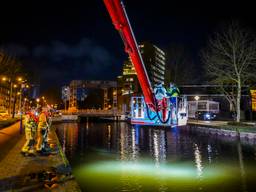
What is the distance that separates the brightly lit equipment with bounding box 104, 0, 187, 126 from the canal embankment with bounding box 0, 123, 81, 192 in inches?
736

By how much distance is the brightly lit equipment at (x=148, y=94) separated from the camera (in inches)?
1176

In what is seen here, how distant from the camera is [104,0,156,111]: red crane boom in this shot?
29172mm

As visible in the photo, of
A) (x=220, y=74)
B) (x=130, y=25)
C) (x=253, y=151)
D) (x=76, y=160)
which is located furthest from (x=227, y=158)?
(x=220, y=74)

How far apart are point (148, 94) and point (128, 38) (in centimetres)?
746

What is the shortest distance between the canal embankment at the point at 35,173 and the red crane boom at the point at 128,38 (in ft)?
60.5

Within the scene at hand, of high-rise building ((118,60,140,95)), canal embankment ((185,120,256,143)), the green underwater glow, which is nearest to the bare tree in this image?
canal embankment ((185,120,256,143))

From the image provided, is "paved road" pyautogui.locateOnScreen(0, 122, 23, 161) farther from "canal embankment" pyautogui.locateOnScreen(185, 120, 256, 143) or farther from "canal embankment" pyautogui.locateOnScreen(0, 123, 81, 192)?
"canal embankment" pyautogui.locateOnScreen(185, 120, 256, 143)

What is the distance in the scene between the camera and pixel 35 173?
10.9 meters

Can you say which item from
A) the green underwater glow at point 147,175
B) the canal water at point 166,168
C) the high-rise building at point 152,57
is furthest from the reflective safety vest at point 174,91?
the high-rise building at point 152,57

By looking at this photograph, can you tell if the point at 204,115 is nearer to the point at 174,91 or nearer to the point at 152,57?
the point at 174,91

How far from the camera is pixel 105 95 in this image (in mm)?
141875

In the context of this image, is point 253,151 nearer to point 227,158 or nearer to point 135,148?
point 227,158

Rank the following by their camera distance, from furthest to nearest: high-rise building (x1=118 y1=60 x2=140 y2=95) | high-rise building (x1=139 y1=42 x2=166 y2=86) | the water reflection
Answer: high-rise building (x1=139 y1=42 x2=166 y2=86), high-rise building (x1=118 y1=60 x2=140 y2=95), the water reflection

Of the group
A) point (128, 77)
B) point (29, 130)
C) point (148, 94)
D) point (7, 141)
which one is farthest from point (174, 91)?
point (128, 77)
